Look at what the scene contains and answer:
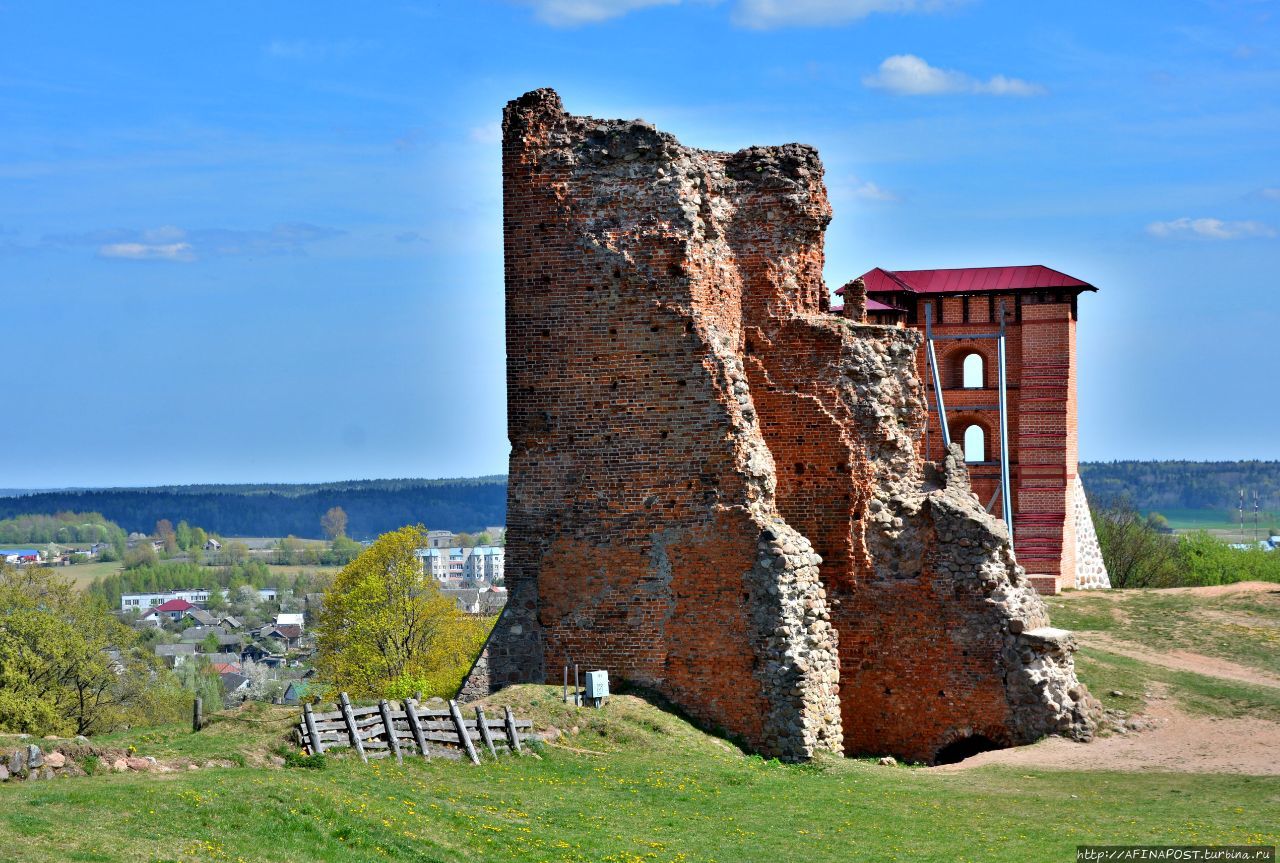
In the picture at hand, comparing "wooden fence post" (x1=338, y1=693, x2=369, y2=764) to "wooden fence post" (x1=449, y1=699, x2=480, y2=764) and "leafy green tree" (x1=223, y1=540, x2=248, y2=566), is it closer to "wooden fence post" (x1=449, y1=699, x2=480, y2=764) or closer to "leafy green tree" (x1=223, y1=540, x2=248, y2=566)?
"wooden fence post" (x1=449, y1=699, x2=480, y2=764)

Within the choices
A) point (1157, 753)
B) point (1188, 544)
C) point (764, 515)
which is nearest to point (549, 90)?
point (764, 515)

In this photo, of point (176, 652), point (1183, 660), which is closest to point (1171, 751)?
point (1183, 660)

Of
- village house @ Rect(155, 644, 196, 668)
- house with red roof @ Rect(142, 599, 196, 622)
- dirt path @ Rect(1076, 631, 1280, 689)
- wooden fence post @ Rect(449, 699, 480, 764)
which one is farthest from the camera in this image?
house with red roof @ Rect(142, 599, 196, 622)

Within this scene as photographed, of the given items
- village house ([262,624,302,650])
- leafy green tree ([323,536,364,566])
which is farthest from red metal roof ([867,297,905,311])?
leafy green tree ([323,536,364,566])

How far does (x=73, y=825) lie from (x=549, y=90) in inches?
492

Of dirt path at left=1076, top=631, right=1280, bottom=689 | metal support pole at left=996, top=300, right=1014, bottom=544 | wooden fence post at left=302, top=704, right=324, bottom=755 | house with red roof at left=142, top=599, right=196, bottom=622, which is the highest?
metal support pole at left=996, top=300, right=1014, bottom=544

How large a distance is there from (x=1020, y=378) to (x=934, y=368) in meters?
3.23

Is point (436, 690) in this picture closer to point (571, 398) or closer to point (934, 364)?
point (571, 398)

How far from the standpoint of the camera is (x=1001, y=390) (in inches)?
1811

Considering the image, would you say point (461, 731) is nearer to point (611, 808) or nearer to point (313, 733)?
point (313, 733)

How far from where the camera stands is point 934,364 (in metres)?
45.4

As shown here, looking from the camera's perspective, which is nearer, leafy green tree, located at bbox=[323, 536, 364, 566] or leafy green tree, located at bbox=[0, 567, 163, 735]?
leafy green tree, located at bbox=[0, 567, 163, 735]

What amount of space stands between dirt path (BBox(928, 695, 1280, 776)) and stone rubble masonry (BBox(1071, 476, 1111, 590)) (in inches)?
855

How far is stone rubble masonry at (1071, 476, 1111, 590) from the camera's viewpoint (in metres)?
45.5
